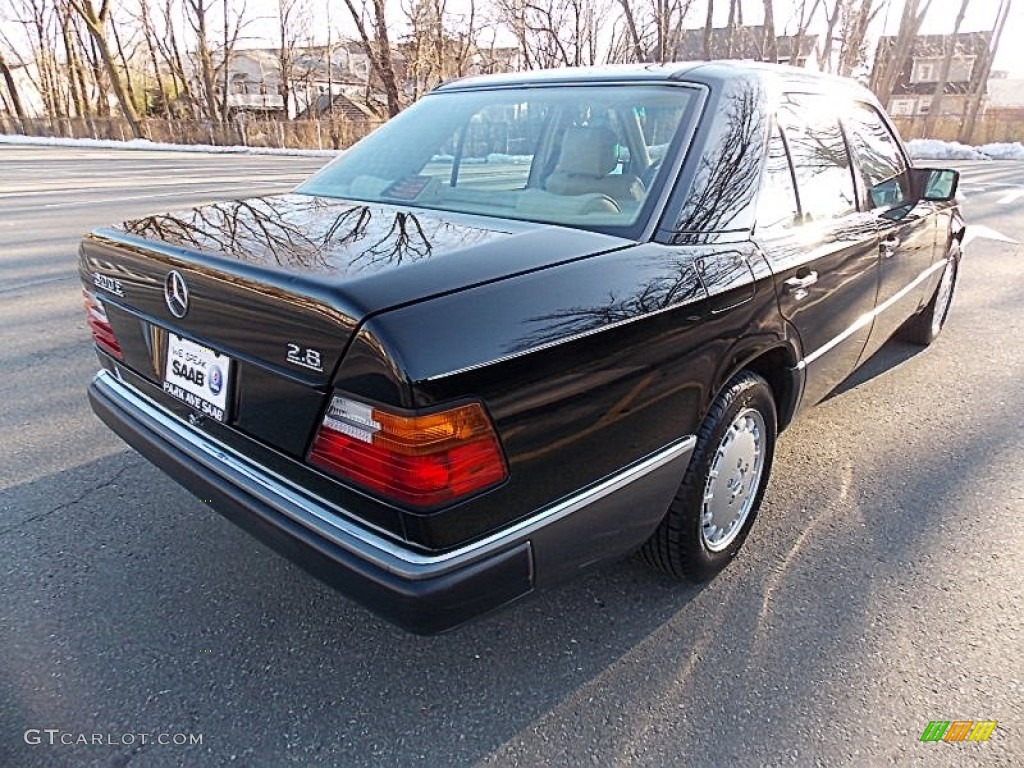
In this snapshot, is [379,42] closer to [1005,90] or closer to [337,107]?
[337,107]

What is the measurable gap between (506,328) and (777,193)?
4.66ft

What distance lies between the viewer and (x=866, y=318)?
307 centimetres

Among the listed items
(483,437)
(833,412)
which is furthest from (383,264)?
(833,412)

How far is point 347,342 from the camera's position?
1.38 m

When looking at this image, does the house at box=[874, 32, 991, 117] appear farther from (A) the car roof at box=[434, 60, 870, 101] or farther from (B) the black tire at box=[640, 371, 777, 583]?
(B) the black tire at box=[640, 371, 777, 583]

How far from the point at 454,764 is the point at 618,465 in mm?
880

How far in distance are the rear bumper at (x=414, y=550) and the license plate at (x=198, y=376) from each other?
10 centimetres

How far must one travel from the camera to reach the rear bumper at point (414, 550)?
1.46 m

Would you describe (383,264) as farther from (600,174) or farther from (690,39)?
(690,39)

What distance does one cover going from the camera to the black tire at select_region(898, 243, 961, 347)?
441cm

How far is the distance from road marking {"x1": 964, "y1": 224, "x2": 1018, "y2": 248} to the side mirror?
16.8 ft

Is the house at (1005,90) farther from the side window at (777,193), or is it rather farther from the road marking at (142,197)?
the side window at (777,193)

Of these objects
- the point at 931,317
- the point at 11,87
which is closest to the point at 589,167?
the point at 931,317

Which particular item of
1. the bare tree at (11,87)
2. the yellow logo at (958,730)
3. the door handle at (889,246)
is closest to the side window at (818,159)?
the door handle at (889,246)
